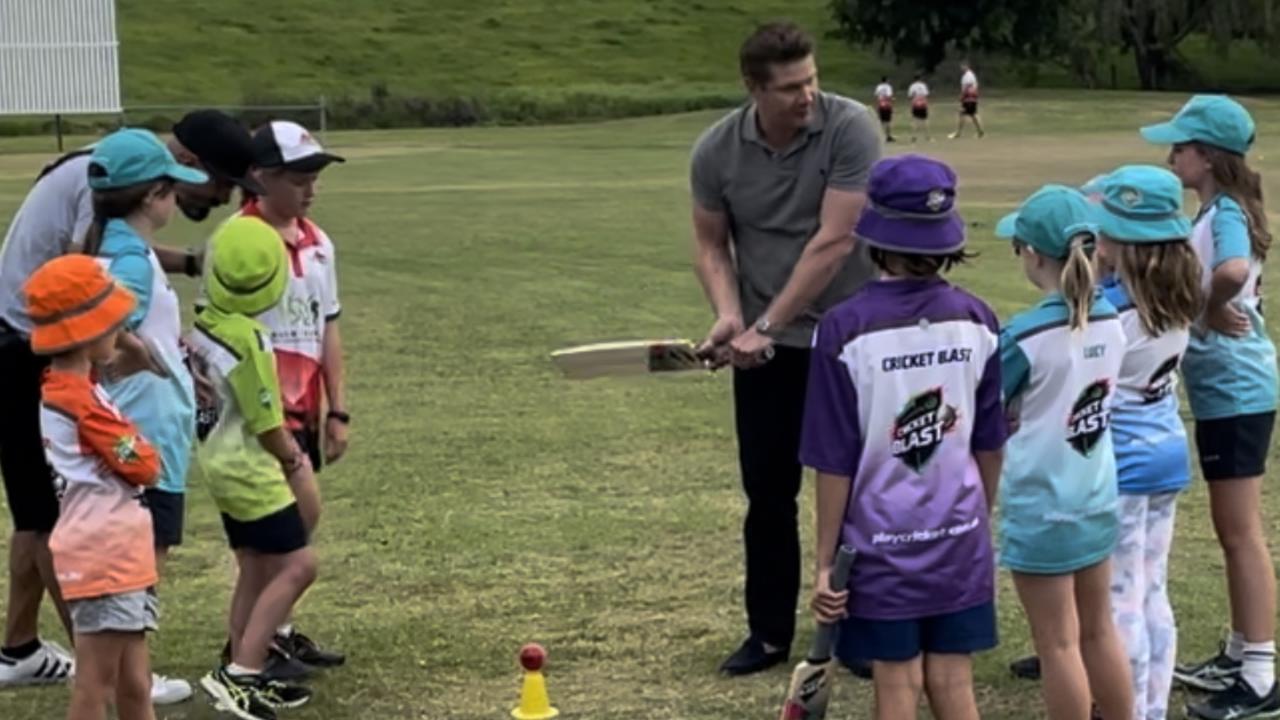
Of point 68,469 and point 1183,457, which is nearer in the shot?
point 68,469

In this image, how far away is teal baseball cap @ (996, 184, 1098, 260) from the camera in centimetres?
505

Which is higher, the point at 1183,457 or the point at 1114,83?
the point at 1183,457

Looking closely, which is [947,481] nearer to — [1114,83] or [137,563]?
[137,563]

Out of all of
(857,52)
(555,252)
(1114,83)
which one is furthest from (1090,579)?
(857,52)

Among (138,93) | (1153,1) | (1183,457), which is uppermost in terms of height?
(1183,457)

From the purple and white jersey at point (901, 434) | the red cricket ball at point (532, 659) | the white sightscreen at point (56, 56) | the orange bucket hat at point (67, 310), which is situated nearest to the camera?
the purple and white jersey at point (901, 434)

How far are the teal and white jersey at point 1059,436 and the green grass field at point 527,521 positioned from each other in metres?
1.03

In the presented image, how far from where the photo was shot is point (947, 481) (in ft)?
15.4

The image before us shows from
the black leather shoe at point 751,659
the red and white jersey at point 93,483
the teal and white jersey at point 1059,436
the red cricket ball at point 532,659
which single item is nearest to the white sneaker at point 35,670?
the red and white jersey at point 93,483

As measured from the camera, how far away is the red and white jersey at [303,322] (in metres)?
6.15

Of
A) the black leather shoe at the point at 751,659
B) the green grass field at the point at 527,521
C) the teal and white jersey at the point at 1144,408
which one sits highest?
the teal and white jersey at the point at 1144,408

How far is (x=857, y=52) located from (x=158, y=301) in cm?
8763

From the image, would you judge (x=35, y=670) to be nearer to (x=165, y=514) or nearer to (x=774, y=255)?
(x=165, y=514)

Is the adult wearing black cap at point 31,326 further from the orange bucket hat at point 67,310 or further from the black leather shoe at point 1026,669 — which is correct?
the black leather shoe at point 1026,669
